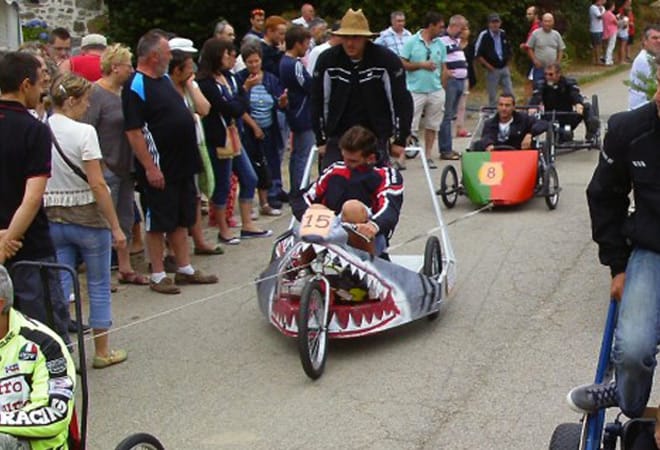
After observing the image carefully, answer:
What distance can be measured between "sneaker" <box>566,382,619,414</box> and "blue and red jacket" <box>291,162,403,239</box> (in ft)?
10.3

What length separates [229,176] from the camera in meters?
9.82

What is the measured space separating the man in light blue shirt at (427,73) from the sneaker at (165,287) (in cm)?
618

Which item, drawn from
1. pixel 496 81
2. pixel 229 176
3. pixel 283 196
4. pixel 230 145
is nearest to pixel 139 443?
pixel 230 145

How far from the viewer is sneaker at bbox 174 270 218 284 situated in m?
8.62

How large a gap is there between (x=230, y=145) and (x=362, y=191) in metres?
2.53

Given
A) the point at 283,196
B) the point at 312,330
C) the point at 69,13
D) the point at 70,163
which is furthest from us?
the point at 69,13

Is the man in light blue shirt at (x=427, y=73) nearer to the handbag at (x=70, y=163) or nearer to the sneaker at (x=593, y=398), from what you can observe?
the handbag at (x=70, y=163)

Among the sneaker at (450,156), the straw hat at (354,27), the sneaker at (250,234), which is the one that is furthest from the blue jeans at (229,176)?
the sneaker at (450,156)

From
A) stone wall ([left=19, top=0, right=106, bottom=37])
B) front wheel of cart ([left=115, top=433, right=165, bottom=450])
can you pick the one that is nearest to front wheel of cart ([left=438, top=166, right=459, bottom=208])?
front wheel of cart ([left=115, top=433, right=165, bottom=450])

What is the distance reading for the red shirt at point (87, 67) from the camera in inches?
363

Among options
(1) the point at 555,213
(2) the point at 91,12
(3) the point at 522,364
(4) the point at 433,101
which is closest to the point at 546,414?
(3) the point at 522,364

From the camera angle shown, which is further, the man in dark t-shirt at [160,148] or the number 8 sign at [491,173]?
the number 8 sign at [491,173]

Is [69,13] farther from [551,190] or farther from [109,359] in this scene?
[109,359]

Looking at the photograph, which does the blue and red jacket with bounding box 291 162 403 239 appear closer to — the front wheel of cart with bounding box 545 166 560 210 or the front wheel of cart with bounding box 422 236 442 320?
the front wheel of cart with bounding box 422 236 442 320
